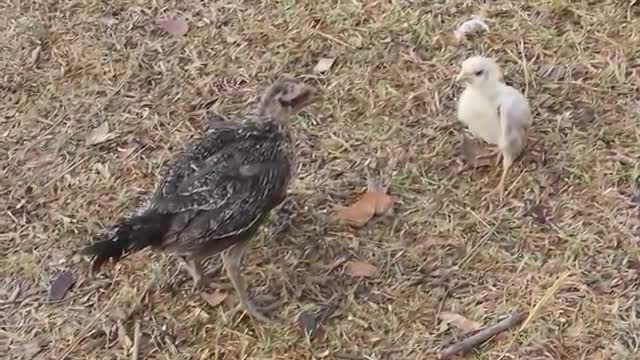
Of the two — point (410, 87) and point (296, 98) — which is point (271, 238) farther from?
point (410, 87)

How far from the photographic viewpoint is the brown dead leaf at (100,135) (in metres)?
3.43

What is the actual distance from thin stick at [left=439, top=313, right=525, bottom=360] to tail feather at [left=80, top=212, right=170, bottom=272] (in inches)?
30.4

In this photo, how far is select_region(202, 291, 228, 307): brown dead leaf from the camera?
2910 millimetres

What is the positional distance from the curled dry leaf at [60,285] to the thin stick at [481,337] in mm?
1057

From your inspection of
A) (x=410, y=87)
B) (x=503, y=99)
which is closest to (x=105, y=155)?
(x=410, y=87)

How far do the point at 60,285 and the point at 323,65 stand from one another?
114cm

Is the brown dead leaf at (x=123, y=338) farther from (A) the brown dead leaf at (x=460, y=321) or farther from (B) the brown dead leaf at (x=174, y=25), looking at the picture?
(B) the brown dead leaf at (x=174, y=25)

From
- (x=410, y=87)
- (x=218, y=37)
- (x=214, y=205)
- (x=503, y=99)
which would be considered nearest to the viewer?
(x=214, y=205)

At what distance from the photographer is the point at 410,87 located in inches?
136

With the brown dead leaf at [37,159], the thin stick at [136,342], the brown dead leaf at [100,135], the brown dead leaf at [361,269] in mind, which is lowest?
the brown dead leaf at [37,159]

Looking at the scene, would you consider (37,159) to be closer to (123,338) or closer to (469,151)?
(123,338)

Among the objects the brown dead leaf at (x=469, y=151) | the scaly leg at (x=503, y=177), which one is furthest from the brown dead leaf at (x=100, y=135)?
the scaly leg at (x=503, y=177)

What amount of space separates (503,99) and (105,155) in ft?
4.09

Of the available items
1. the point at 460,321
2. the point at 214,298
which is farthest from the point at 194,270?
the point at 460,321
